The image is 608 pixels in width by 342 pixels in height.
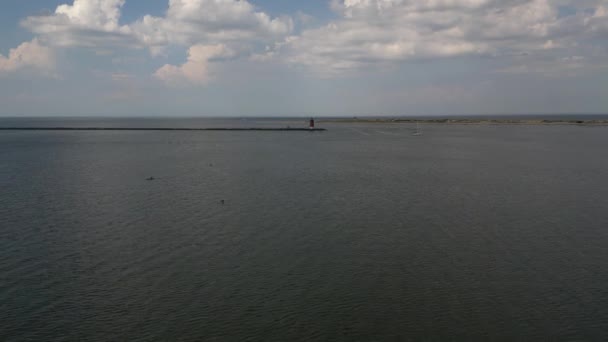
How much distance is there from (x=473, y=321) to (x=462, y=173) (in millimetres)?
32119

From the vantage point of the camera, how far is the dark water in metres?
13.0

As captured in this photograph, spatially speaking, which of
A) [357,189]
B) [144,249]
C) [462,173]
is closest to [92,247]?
[144,249]

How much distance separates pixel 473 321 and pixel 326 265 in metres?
5.80

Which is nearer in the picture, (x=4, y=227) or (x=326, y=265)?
(x=326, y=265)

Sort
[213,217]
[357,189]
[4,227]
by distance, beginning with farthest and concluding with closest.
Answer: [357,189], [213,217], [4,227]

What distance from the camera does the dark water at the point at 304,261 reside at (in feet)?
42.5

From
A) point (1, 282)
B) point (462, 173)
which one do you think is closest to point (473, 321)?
point (1, 282)

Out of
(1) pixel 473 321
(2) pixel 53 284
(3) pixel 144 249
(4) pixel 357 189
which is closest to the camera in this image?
(1) pixel 473 321

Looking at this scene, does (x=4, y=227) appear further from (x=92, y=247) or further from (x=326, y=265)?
(x=326, y=265)

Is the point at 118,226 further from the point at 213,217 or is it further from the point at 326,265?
the point at 326,265

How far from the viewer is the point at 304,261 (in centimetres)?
1797

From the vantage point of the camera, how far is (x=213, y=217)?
25.2 m

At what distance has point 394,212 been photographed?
26.3 meters

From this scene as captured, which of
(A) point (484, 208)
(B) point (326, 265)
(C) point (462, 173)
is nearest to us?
(B) point (326, 265)
